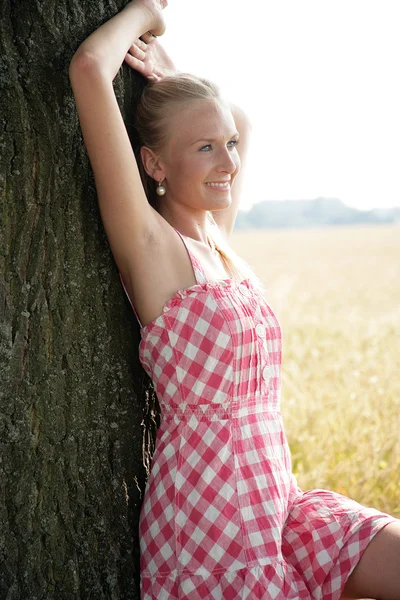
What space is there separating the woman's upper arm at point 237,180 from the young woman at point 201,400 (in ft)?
1.83

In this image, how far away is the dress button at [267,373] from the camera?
8.44ft

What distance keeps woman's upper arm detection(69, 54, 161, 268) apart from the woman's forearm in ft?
0.10

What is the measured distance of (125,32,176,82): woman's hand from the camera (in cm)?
262

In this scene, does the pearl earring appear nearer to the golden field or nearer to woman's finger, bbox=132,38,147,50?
woman's finger, bbox=132,38,147,50

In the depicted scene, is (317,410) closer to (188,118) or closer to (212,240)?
(212,240)

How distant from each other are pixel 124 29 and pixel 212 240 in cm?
80

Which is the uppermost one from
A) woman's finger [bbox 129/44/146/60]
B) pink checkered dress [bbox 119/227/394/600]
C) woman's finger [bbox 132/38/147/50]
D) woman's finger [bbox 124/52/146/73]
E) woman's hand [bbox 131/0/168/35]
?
woman's hand [bbox 131/0/168/35]

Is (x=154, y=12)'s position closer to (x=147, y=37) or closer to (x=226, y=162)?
(x=147, y=37)

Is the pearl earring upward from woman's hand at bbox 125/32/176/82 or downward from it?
downward

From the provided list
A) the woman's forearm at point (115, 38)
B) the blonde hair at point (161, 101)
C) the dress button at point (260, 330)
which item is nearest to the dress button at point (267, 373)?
the dress button at point (260, 330)

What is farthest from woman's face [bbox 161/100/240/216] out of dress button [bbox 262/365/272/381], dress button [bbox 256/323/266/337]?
dress button [bbox 262/365/272/381]

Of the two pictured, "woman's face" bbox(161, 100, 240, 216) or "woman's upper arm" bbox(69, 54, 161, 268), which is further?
"woman's face" bbox(161, 100, 240, 216)

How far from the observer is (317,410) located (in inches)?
200

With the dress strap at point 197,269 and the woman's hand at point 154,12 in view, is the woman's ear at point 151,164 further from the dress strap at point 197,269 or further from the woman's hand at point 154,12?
the woman's hand at point 154,12
